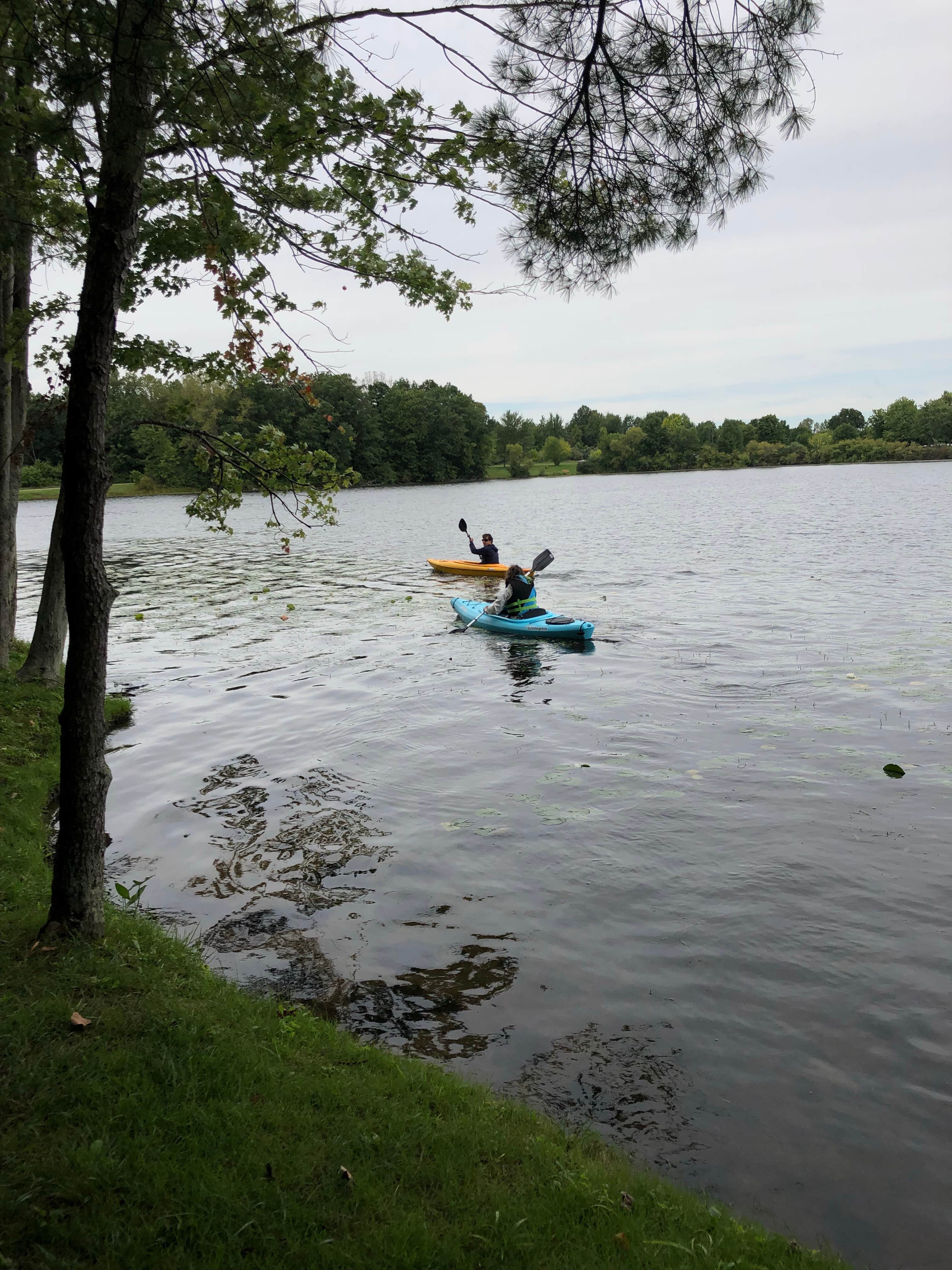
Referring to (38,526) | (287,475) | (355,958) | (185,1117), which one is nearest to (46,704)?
(287,475)

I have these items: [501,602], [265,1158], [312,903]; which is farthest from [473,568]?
[265,1158]

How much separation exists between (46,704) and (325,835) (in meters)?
4.36

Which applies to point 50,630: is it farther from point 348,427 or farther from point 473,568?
point 348,427

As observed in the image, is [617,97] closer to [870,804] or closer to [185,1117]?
[185,1117]

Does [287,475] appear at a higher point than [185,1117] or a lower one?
higher

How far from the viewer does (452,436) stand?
359ft

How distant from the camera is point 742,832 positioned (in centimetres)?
825

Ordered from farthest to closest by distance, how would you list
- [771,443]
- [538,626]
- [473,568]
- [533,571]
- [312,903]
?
[771,443], [473,568], [533,571], [538,626], [312,903]

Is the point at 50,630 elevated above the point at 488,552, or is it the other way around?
the point at 488,552

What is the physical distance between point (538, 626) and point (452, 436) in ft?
314

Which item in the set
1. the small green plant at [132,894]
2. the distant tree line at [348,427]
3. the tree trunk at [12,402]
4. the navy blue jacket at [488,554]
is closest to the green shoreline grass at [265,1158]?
the small green plant at [132,894]

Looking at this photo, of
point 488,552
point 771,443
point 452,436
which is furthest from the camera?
point 771,443

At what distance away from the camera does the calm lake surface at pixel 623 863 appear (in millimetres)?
4785

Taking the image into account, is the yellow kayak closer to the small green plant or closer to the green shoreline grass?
the small green plant
